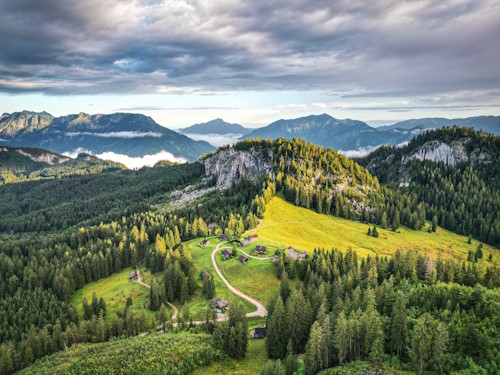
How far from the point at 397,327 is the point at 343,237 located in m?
111

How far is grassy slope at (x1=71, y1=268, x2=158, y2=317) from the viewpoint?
110m

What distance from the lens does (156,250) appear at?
136625mm

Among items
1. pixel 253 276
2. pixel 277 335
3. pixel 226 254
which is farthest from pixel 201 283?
pixel 277 335

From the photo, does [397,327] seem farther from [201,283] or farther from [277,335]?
[201,283]

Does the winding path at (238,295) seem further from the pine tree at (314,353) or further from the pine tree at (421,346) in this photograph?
the pine tree at (421,346)

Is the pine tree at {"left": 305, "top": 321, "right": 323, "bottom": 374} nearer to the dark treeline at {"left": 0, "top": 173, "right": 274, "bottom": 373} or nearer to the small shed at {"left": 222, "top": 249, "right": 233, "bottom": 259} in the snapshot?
the dark treeline at {"left": 0, "top": 173, "right": 274, "bottom": 373}

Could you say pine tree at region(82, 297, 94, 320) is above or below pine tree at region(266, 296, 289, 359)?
below

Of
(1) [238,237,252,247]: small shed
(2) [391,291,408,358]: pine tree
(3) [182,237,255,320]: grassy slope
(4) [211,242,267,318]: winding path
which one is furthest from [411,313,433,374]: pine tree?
(1) [238,237,252,247]: small shed

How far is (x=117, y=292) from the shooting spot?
121m

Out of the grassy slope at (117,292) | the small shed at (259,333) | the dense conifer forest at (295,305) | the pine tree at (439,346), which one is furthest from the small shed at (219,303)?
the pine tree at (439,346)

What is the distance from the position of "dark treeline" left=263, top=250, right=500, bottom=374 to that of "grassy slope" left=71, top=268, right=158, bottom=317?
173 ft

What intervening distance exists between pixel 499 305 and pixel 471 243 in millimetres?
147014

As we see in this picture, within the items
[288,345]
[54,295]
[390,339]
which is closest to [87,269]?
[54,295]

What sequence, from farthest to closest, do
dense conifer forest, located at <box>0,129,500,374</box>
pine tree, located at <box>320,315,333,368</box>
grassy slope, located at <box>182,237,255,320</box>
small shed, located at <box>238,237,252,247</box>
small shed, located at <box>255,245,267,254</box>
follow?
small shed, located at <box>238,237,252,247</box> < small shed, located at <box>255,245,267,254</box> < grassy slope, located at <box>182,237,255,320</box> < pine tree, located at <box>320,315,333,368</box> < dense conifer forest, located at <box>0,129,500,374</box>
